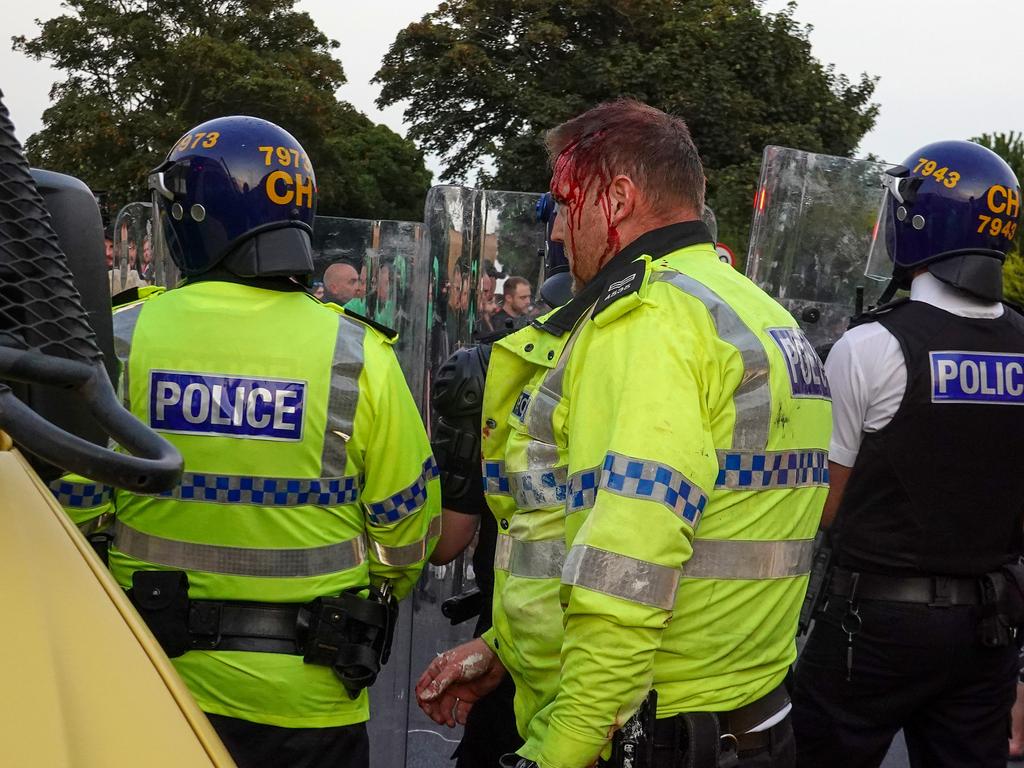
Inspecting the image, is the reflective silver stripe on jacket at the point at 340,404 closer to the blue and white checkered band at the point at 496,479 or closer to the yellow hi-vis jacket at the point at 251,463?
the yellow hi-vis jacket at the point at 251,463

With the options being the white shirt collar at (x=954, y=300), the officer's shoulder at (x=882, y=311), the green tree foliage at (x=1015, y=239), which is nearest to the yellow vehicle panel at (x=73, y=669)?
the officer's shoulder at (x=882, y=311)

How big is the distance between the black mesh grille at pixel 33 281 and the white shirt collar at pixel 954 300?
2.75 m

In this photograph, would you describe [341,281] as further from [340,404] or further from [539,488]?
[539,488]

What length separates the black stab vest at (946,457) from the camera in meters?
3.27

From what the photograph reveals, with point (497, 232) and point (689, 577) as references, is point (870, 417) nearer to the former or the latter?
point (689, 577)

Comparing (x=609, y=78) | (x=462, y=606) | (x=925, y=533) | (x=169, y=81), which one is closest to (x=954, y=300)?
(x=925, y=533)

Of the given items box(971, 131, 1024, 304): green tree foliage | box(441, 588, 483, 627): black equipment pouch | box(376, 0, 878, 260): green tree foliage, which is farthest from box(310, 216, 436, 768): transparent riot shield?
box(376, 0, 878, 260): green tree foliage

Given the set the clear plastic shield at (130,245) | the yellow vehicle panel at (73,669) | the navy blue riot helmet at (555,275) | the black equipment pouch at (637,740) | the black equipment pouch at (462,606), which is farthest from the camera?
the clear plastic shield at (130,245)

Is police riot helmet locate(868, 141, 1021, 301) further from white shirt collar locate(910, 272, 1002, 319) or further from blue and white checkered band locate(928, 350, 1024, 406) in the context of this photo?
blue and white checkered band locate(928, 350, 1024, 406)

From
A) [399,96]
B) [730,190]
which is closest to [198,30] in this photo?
[399,96]

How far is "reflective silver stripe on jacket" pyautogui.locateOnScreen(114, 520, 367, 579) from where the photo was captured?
2.80 m

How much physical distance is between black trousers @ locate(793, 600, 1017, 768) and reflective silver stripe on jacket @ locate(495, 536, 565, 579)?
4.55ft

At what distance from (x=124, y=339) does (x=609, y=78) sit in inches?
1233

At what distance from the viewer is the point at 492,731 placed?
3.35m
